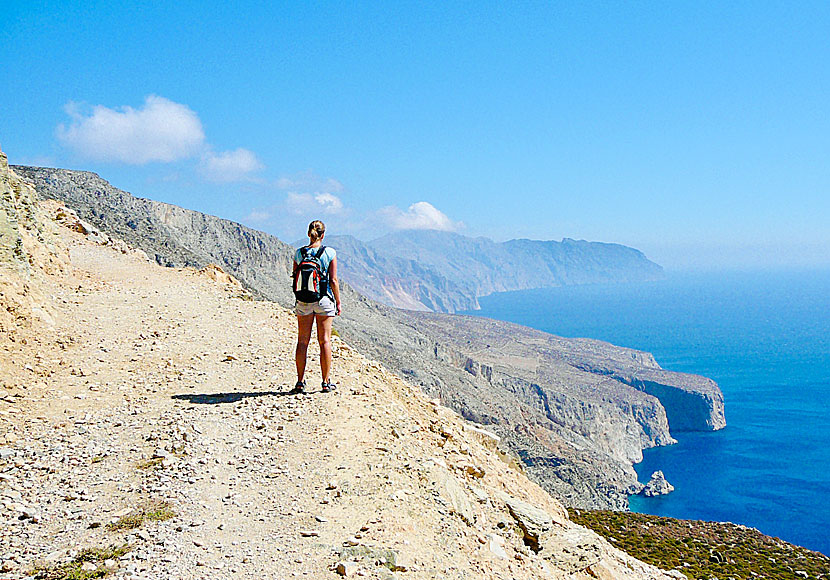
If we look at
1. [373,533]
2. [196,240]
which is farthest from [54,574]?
[196,240]

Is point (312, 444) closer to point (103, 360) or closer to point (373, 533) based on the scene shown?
point (373, 533)

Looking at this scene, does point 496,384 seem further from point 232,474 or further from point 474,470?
point 232,474

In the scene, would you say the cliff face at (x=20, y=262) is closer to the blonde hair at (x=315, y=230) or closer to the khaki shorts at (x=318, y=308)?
the khaki shorts at (x=318, y=308)

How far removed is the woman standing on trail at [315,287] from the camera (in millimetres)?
9688

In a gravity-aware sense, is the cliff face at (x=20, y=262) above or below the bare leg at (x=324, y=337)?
above

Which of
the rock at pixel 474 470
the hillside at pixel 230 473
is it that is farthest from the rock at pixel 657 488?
the rock at pixel 474 470

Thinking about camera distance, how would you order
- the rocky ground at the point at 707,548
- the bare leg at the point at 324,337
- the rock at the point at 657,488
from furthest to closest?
1. the rock at the point at 657,488
2. the rocky ground at the point at 707,548
3. the bare leg at the point at 324,337

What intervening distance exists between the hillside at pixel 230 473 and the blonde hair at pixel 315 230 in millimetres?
2952

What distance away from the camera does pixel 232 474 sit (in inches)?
289

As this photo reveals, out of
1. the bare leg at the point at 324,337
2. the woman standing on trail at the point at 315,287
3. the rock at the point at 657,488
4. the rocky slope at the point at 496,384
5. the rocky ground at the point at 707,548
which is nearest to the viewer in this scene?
the woman standing on trail at the point at 315,287

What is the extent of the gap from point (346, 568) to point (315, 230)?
228 inches

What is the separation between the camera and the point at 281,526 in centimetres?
618

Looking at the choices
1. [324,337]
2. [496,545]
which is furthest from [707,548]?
[324,337]

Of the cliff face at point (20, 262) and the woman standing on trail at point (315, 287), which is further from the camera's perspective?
the cliff face at point (20, 262)
